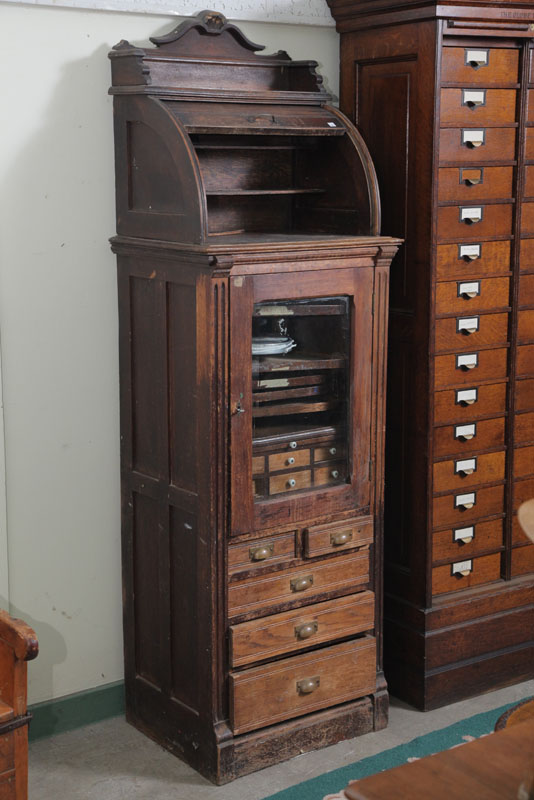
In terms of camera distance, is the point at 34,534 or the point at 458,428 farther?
the point at 458,428

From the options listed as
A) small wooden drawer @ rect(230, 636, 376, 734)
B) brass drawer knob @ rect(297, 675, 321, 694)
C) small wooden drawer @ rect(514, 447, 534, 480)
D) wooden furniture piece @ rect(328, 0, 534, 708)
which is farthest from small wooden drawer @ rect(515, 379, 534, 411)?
brass drawer knob @ rect(297, 675, 321, 694)

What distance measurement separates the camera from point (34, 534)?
335 cm

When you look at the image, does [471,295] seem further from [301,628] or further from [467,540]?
[301,628]

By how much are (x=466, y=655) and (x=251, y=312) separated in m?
1.54

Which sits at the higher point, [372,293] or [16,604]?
[372,293]

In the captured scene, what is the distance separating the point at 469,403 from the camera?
3596 mm

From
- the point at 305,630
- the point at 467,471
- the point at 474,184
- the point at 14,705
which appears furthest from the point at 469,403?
the point at 14,705

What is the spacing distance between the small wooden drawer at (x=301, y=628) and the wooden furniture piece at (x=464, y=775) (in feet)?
4.59

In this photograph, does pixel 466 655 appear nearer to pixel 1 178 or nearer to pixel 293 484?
pixel 293 484

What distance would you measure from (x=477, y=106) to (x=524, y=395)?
101 cm

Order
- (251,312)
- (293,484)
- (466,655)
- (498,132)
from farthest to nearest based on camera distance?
(466,655)
(498,132)
(293,484)
(251,312)

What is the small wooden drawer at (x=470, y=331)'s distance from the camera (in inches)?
138

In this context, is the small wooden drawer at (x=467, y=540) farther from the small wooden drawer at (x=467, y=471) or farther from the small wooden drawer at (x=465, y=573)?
the small wooden drawer at (x=467, y=471)

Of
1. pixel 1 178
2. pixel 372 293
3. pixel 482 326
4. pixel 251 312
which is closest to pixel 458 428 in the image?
pixel 482 326
